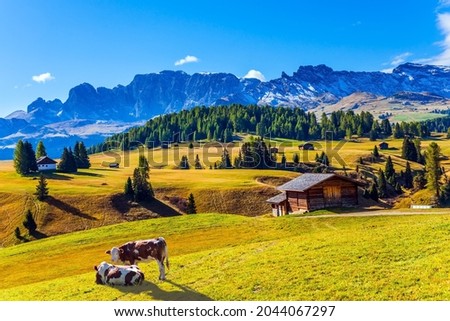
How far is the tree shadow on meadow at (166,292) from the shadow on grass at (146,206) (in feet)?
231


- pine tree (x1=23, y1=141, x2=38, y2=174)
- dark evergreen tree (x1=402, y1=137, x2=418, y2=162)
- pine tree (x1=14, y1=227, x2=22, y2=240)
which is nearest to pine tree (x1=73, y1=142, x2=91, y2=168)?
pine tree (x1=23, y1=141, x2=38, y2=174)

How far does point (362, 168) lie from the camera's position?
14975 centimetres

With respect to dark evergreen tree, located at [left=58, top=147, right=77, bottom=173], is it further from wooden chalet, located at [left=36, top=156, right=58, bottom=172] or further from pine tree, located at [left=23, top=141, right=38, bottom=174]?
pine tree, located at [left=23, top=141, right=38, bottom=174]

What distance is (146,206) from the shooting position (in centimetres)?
9444

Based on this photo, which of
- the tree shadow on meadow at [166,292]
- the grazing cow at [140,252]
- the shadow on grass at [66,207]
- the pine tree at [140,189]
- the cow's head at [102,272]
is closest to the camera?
the tree shadow on meadow at [166,292]

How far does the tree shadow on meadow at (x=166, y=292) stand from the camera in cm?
1967

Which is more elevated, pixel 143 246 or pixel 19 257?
pixel 143 246

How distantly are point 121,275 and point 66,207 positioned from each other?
71745mm

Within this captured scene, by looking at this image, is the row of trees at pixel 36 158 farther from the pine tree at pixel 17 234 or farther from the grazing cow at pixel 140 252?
the grazing cow at pixel 140 252

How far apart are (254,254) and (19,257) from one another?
29759mm

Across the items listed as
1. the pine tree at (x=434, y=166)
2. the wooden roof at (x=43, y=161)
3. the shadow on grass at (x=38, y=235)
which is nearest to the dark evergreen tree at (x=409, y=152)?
the pine tree at (x=434, y=166)

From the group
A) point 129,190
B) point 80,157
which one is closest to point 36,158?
point 80,157
